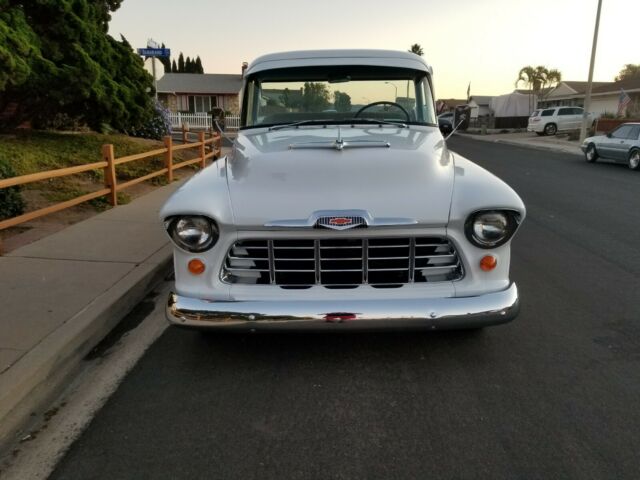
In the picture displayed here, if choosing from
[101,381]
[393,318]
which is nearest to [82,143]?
[101,381]

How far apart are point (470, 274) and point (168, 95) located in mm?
52776

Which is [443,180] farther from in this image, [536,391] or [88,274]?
[88,274]

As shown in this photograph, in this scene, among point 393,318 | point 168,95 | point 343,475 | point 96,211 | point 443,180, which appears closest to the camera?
point 343,475

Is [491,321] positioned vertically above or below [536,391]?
above

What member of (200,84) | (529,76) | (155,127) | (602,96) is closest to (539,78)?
(529,76)

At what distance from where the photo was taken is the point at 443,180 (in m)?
3.32

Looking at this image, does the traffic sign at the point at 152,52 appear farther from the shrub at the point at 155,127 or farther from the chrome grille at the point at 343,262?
the chrome grille at the point at 343,262

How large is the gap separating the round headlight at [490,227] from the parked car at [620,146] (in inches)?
610

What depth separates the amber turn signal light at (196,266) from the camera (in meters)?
3.16

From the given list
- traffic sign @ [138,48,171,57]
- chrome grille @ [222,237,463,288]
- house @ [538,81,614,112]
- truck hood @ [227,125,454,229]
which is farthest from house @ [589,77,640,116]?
chrome grille @ [222,237,463,288]

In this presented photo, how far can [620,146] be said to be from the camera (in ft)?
55.4

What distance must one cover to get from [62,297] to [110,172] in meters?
4.36

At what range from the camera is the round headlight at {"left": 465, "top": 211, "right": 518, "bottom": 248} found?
312 centimetres

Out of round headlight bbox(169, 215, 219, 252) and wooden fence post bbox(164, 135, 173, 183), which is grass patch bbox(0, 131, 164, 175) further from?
round headlight bbox(169, 215, 219, 252)
